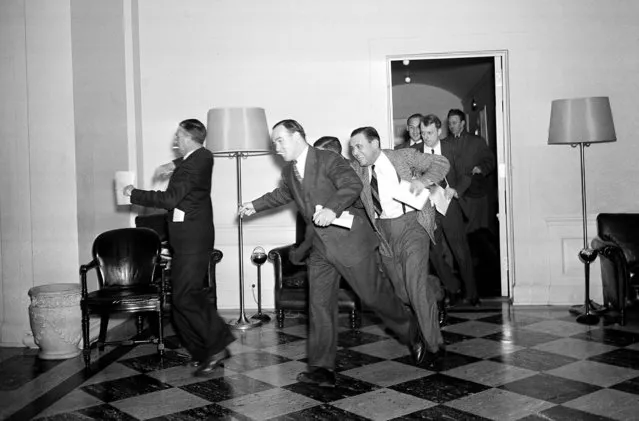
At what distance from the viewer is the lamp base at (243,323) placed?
6531 millimetres

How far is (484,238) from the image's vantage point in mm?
10359

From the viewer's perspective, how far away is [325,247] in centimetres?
438

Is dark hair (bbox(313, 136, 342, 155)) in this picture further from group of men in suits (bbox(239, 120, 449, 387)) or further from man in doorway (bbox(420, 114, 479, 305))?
group of men in suits (bbox(239, 120, 449, 387))

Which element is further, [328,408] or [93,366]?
[93,366]

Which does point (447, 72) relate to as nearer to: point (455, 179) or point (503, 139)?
point (503, 139)

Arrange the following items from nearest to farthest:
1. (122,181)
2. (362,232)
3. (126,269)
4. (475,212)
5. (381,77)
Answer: (362,232)
(122,181)
(126,269)
(381,77)
(475,212)

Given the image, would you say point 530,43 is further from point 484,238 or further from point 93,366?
point 93,366

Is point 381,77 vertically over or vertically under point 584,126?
over

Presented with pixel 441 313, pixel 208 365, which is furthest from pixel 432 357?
pixel 208 365

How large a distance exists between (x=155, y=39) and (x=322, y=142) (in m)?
2.44

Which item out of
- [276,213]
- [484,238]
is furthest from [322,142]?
[484,238]

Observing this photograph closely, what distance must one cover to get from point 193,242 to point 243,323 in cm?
196

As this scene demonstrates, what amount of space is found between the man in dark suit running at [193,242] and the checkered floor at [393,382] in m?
0.25

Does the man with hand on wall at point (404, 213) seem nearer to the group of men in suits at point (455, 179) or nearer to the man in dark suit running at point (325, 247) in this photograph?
the man in dark suit running at point (325, 247)
